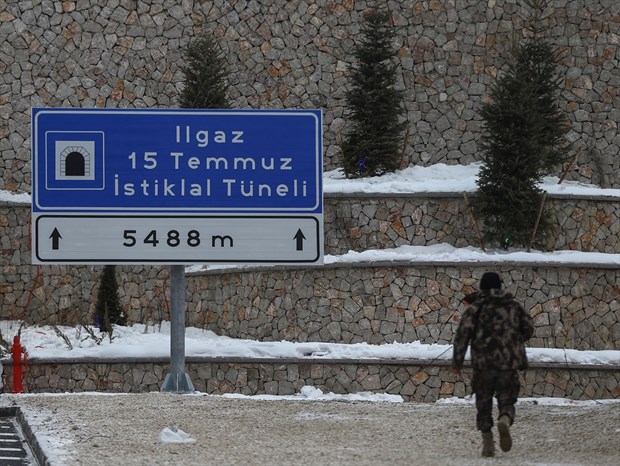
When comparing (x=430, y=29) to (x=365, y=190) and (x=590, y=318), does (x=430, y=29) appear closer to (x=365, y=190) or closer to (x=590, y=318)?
(x=365, y=190)

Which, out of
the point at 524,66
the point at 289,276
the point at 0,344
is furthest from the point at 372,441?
the point at 524,66

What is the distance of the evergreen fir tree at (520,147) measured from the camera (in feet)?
83.4

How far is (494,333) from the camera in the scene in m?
13.3

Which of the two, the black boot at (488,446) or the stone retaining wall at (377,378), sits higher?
the black boot at (488,446)

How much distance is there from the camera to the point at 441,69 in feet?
96.4

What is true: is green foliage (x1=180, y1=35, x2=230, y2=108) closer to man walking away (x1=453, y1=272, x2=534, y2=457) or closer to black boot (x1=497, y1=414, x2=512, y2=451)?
man walking away (x1=453, y1=272, x2=534, y2=457)

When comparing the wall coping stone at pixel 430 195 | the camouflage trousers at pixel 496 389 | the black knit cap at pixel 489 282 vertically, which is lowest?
the camouflage trousers at pixel 496 389

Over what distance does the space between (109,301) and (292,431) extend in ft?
40.4

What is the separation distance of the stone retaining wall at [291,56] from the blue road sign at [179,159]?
35.5ft

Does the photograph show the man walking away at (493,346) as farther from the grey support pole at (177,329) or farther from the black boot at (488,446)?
the grey support pole at (177,329)

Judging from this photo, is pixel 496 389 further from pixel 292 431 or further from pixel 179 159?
pixel 179 159

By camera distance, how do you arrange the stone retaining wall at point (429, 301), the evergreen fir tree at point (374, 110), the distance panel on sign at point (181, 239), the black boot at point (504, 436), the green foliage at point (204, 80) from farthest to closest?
the green foliage at point (204, 80)
the evergreen fir tree at point (374, 110)
the stone retaining wall at point (429, 301)
the distance panel on sign at point (181, 239)
the black boot at point (504, 436)

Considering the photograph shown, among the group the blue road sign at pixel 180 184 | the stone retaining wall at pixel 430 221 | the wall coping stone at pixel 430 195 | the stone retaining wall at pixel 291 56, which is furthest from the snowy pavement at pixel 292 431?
the stone retaining wall at pixel 291 56

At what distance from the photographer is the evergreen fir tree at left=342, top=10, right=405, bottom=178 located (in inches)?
1079
